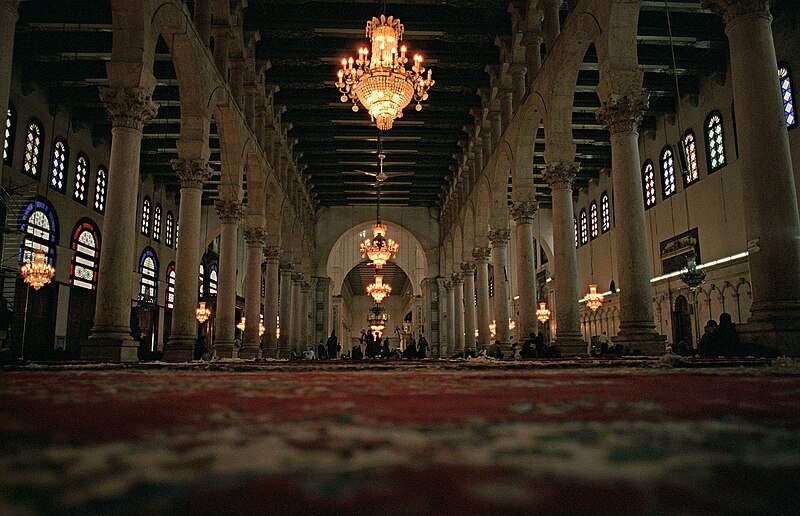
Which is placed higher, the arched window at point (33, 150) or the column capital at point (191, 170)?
the arched window at point (33, 150)

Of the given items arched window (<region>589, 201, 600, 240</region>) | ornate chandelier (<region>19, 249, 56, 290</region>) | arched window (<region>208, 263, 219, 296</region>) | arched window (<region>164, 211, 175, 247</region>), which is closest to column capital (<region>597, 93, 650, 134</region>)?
ornate chandelier (<region>19, 249, 56, 290</region>)

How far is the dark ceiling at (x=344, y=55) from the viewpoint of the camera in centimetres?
1311

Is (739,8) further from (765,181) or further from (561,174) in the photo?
(561,174)

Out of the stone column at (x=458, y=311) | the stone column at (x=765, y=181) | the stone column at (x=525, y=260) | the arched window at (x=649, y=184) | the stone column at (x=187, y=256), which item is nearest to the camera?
the stone column at (x=765, y=181)

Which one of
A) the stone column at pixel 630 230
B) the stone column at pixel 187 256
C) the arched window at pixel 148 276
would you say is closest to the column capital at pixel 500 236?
the stone column at pixel 630 230

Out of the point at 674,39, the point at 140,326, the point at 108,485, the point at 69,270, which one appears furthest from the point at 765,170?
the point at 140,326

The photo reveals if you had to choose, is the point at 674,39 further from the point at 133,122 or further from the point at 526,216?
the point at 133,122

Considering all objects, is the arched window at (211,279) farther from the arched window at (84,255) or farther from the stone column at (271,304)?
the stone column at (271,304)

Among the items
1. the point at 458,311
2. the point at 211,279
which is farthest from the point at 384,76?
the point at 211,279

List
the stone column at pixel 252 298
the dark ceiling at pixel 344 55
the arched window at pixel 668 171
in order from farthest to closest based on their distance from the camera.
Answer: the arched window at pixel 668 171 < the stone column at pixel 252 298 < the dark ceiling at pixel 344 55

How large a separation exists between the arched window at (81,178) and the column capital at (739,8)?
17525 millimetres

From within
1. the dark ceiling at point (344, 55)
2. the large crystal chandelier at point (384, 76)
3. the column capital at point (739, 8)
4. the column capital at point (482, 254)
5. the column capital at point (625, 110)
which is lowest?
the column capital at point (482, 254)

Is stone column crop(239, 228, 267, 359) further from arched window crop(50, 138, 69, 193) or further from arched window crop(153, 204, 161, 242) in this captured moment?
arched window crop(153, 204, 161, 242)

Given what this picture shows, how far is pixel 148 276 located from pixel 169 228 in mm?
2889
